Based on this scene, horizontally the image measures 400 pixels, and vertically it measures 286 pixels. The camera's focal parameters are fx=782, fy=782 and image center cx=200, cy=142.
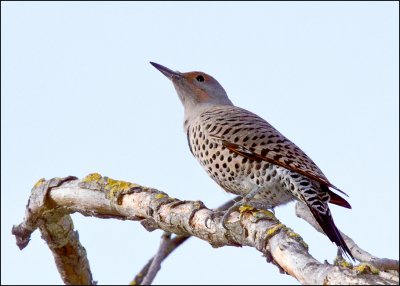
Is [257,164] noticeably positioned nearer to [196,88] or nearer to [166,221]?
[166,221]

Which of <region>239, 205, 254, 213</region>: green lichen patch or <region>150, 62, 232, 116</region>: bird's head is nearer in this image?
<region>239, 205, 254, 213</region>: green lichen patch

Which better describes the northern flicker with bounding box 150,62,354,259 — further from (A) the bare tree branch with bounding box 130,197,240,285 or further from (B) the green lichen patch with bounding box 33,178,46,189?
(B) the green lichen patch with bounding box 33,178,46,189

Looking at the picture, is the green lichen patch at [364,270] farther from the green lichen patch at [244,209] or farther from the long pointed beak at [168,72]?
the long pointed beak at [168,72]

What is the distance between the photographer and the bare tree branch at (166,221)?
3.26m

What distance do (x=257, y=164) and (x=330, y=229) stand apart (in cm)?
97

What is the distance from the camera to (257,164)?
562 centimetres

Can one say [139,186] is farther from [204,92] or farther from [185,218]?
[204,92]

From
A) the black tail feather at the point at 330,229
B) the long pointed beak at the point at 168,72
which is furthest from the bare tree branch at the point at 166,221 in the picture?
the long pointed beak at the point at 168,72

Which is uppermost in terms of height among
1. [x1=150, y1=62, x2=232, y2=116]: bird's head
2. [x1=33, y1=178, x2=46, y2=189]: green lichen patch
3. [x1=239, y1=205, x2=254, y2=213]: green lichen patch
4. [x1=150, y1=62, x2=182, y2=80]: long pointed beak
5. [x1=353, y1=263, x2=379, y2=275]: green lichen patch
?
[x1=150, y1=62, x2=182, y2=80]: long pointed beak

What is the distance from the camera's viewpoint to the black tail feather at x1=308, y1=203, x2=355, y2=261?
459cm

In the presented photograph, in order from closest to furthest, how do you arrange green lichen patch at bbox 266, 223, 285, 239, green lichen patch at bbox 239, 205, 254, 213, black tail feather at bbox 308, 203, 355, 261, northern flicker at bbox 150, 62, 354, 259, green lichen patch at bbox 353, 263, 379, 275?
green lichen patch at bbox 353, 263, 379, 275
green lichen patch at bbox 266, 223, 285, 239
green lichen patch at bbox 239, 205, 254, 213
black tail feather at bbox 308, 203, 355, 261
northern flicker at bbox 150, 62, 354, 259

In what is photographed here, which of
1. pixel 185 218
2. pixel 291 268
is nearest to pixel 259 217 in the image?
pixel 185 218

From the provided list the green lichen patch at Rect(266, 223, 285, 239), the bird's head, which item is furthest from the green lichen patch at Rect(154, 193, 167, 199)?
the bird's head

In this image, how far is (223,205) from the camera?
5.99 metres
